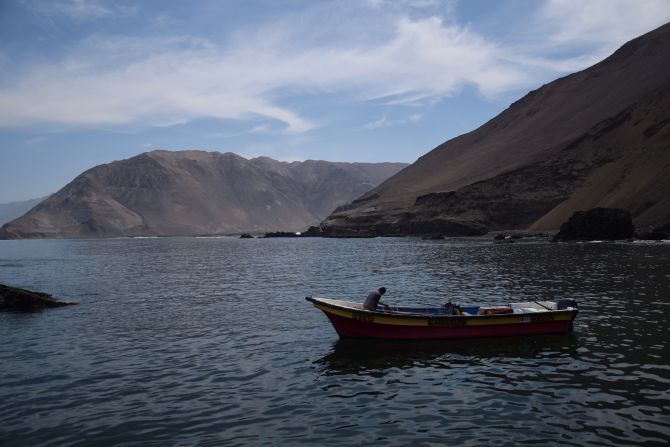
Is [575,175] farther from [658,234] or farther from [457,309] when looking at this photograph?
[457,309]

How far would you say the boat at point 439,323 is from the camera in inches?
876

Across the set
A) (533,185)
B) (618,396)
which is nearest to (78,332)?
(618,396)

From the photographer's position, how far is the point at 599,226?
87.2 meters

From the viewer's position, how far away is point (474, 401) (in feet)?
49.8

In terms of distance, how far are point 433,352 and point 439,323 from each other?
1.73m

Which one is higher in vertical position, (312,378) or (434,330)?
(434,330)

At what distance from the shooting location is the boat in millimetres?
22250

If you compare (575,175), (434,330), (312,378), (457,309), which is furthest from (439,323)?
(575,175)

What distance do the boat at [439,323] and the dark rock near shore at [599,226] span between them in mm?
71173

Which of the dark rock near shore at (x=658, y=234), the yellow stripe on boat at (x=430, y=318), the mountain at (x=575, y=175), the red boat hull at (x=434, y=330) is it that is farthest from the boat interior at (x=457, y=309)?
the mountain at (x=575, y=175)

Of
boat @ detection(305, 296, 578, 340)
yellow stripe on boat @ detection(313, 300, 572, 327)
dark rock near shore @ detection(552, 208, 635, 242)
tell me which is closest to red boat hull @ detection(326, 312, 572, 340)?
boat @ detection(305, 296, 578, 340)

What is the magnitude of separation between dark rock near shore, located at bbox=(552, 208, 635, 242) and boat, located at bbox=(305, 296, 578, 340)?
7117cm

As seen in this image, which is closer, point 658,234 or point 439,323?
point 439,323

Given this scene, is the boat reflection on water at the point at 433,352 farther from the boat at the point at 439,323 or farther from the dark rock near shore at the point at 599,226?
the dark rock near shore at the point at 599,226
